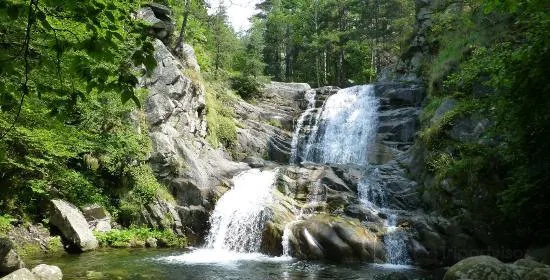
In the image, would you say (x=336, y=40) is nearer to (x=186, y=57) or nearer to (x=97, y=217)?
(x=186, y=57)

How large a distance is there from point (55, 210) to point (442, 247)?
11777 millimetres

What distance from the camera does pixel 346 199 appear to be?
51.5ft

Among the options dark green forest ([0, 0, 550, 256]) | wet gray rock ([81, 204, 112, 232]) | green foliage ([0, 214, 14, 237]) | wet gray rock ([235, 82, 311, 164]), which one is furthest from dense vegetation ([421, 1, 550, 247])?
green foliage ([0, 214, 14, 237])

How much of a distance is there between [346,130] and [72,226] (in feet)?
48.7

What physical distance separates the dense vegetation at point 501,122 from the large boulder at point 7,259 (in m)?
9.54

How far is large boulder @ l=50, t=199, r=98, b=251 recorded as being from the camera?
12.3m

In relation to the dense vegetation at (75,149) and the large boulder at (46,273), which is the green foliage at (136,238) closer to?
the dense vegetation at (75,149)

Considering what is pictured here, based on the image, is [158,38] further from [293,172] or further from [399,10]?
[399,10]

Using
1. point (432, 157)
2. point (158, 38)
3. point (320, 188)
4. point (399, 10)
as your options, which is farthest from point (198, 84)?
point (399, 10)

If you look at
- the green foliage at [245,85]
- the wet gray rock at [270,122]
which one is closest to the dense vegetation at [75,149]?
the wet gray rock at [270,122]

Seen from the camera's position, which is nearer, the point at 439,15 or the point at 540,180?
the point at 540,180

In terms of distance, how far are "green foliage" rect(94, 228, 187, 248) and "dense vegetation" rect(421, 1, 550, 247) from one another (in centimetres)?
949

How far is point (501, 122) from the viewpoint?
8.64 meters

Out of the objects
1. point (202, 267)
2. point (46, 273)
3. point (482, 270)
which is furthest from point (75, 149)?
point (482, 270)
